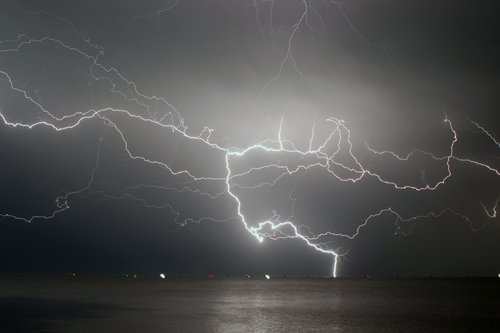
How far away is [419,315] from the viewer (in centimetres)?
2403

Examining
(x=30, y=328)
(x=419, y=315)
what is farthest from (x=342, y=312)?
(x=30, y=328)

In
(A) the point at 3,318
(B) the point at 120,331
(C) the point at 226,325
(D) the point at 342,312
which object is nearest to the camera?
(B) the point at 120,331

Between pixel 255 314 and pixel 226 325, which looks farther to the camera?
pixel 255 314

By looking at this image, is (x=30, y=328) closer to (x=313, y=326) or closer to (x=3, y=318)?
(x=3, y=318)

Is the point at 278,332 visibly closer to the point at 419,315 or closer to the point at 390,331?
the point at 390,331

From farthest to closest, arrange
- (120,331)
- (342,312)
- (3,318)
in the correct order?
(342,312) < (3,318) < (120,331)

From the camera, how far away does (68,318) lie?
2130 cm

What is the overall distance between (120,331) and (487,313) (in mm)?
15892

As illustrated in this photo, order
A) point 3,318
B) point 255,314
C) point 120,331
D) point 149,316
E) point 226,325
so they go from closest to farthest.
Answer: point 120,331 → point 226,325 → point 3,318 → point 149,316 → point 255,314

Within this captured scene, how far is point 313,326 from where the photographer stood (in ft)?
62.5

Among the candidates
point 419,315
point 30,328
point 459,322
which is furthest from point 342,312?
point 30,328

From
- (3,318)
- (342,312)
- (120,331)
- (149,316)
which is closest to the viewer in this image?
(120,331)

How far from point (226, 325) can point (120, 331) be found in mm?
3382

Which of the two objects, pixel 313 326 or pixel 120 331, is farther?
pixel 313 326
